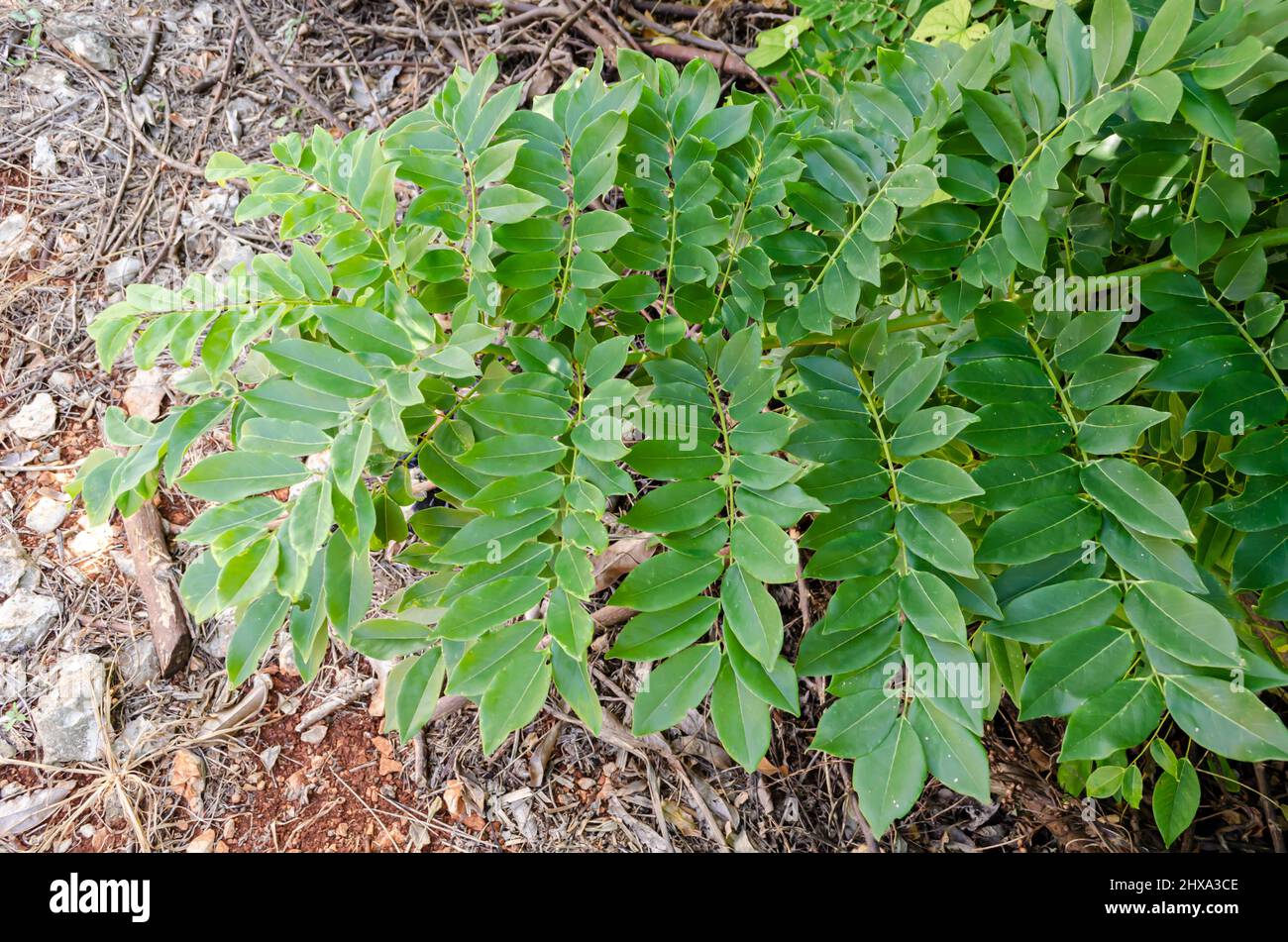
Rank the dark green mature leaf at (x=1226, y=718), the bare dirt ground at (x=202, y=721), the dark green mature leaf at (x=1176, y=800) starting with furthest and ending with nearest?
the bare dirt ground at (x=202, y=721)
the dark green mature leaf at (x=1176, y=800)
the dark green mature leaf at (x=1226, y=718)

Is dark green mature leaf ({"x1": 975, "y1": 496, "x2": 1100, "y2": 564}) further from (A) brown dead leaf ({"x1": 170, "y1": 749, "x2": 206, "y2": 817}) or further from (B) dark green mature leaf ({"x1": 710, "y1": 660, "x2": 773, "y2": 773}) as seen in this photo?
(A) brown dead leaf ({"x1": 170, "y1": 749, "x2": 206, "y2": 817})

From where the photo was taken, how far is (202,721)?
1.78m

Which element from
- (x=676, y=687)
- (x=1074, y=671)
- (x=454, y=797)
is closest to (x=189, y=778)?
(x=454, y=797)

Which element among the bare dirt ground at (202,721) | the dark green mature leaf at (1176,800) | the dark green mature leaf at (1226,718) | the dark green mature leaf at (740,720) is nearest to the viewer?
the dark green mature leaf at (1226,718)

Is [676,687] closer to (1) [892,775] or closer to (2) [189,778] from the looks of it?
(1) [892,775]

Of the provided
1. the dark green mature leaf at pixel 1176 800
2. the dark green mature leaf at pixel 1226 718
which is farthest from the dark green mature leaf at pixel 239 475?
the dark green mature leaf at pixel 1176 800

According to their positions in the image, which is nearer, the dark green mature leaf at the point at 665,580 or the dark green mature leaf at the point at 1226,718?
the dark green mature leaf at the point at 1226,718

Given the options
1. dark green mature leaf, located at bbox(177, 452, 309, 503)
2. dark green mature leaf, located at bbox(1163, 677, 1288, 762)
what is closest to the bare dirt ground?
dark green mature leaf, located at bbox(177, 452, 309, 503)

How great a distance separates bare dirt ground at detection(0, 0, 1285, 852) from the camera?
1.66 m

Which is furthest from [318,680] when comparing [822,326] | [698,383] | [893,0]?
[893,0]

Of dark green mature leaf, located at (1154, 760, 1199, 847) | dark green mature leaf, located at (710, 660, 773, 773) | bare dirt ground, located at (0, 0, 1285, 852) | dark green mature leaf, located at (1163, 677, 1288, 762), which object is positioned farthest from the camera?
bare dirt ground, located at (0, 0, 1285, 852)

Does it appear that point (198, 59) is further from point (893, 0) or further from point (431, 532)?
point (431, 532)

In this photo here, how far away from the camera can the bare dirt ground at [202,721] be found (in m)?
1.66

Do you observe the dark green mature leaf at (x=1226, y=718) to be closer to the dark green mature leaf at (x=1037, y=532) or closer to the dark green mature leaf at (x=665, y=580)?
the dark green mature leaf at (x=1037, y=532)
